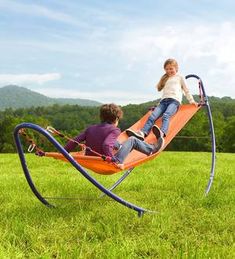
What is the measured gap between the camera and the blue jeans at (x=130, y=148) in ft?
19.2

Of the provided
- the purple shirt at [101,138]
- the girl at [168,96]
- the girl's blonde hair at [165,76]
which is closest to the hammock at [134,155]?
the girl at [168,96]

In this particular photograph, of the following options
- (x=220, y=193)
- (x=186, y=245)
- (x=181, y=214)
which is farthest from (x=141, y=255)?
(x=220, y=193)

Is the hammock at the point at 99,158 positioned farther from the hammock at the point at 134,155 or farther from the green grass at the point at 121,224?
the green grass at the point at 121,224

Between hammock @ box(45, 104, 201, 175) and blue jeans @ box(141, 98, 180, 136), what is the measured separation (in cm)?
8

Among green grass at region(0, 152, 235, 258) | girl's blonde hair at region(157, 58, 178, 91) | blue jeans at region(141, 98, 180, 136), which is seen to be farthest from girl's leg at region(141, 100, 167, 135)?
green grass at region(0, 152, 235, 258)

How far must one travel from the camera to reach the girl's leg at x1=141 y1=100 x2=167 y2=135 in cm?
781

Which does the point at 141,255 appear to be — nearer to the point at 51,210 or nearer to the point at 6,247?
the point at 6,247

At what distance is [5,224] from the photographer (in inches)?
202

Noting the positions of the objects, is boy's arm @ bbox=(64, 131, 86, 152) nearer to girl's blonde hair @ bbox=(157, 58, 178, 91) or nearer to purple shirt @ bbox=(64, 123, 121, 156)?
purple shirt @ bbox=(64, 123, 121, 156)

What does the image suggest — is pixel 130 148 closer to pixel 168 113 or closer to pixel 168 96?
pixel 168 113

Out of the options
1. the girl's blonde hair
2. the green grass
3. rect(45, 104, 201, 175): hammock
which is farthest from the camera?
the girl's blonde hair

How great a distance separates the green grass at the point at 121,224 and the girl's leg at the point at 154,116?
3.25 ft

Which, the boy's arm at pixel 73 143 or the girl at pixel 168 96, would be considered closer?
the boy's arm at pixel 73 143

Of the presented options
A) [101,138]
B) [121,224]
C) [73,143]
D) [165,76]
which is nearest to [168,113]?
[165,76]
